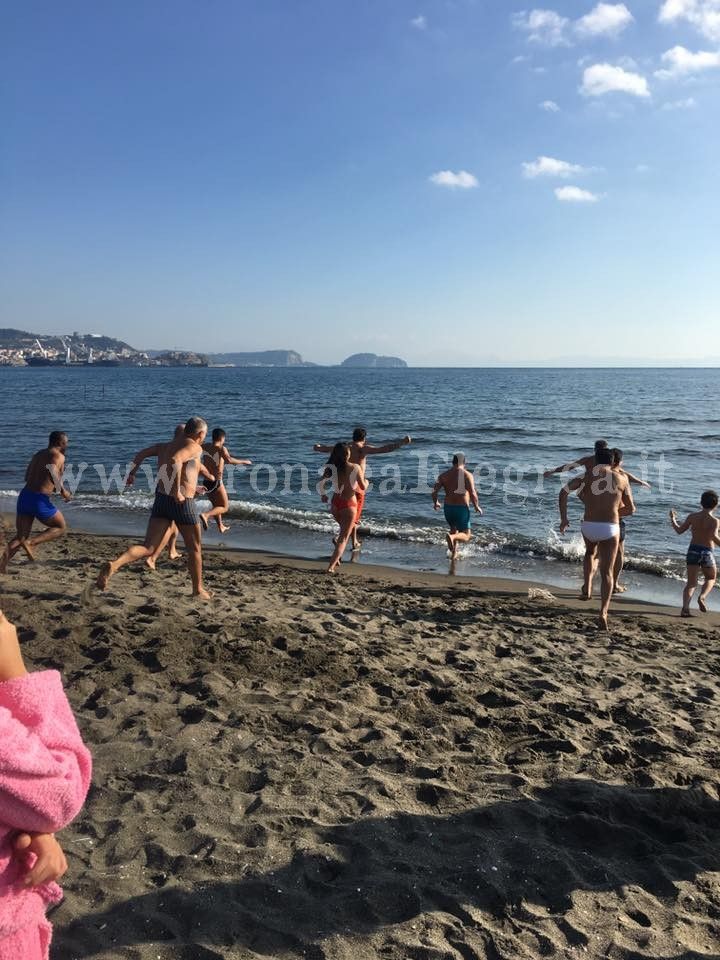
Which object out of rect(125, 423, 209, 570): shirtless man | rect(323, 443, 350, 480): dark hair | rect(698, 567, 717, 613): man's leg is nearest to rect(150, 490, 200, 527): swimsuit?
rect(125, 423, 209, 570): shirtless man

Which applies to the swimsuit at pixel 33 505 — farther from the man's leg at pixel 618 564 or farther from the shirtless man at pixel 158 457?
the man's leg at pixel 618 564

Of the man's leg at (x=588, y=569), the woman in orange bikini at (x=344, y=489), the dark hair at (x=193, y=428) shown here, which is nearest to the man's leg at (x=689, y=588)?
the man's leg at (x=588, y=569)

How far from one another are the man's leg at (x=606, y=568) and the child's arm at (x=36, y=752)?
21.8ft

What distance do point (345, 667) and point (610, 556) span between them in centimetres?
400

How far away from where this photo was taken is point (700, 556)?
854 centimetres

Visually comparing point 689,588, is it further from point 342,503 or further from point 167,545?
point 167,545

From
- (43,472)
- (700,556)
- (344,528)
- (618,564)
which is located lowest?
(618,564)

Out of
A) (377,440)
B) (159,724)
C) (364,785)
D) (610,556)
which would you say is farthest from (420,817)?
(377,440)

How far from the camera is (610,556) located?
7824 mm

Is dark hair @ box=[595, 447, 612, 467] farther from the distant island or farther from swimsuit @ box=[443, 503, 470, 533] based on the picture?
the distant island

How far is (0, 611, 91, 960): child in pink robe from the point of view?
1532 millimetres

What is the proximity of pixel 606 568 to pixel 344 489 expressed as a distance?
11.6 feet

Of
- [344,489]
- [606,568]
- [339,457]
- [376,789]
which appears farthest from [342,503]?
[376,789]

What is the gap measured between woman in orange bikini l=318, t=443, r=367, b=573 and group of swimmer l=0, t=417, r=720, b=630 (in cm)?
1
